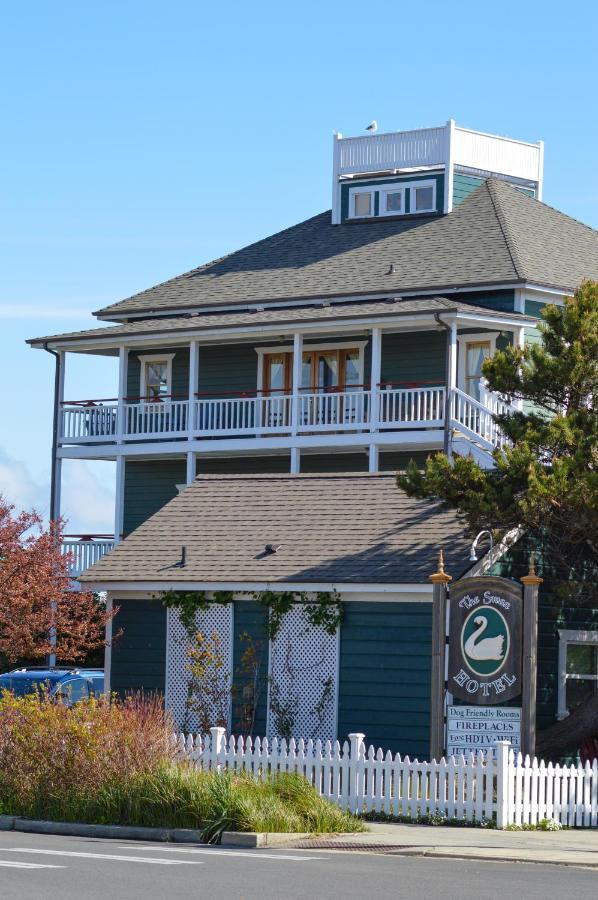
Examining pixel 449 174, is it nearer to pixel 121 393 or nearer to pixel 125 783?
pixel 121 393

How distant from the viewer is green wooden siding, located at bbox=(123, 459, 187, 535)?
42125 millimetres

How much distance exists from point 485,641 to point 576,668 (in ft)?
17.2

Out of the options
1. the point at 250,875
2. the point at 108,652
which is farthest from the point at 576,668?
the point at 250,875

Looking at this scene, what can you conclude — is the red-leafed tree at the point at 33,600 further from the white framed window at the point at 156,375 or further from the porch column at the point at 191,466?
the white framed window at the point at 156,375

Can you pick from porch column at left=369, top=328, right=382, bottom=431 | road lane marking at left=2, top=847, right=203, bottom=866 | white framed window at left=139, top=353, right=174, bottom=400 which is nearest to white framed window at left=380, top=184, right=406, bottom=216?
white framed window at left=139, top=353, right=174, bottom=400

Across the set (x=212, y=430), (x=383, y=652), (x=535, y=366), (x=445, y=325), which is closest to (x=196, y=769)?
(x=383, y=652)

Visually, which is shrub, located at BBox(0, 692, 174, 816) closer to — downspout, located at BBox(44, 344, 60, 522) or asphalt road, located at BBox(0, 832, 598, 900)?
asphalt road, located at BBox(0, 832, 598, 900)

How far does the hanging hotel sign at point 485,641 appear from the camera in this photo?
2028 cm

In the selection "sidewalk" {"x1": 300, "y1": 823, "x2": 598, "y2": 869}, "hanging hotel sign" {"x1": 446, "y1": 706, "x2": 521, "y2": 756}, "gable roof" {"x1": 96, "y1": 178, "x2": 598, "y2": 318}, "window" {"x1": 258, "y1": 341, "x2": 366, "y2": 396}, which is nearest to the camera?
"sidewalk" {"x1": 300, "y1": 823, "x2": 598, "y2": 869}

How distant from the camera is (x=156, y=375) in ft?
142

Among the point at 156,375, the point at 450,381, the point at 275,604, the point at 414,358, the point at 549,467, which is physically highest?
the point at 414,358

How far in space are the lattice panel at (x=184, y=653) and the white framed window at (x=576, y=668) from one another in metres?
4.88

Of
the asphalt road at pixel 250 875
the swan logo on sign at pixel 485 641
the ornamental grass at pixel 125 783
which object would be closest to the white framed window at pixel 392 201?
the swan logo on sign at pixel 485 641

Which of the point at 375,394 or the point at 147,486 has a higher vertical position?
the point at 375,394
